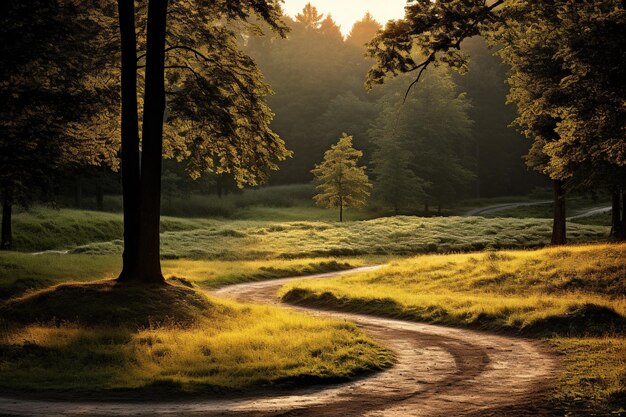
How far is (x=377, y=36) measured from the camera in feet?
58.4

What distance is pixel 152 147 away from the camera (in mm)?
17703

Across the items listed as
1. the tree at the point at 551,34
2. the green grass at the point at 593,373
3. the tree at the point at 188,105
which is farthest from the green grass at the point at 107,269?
the green grass at the point at 593,373

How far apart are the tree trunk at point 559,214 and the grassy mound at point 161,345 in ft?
74.2

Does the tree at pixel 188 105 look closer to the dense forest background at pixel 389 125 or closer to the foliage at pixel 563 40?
the foliage at pixel 563 40

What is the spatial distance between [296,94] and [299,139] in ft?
27.6

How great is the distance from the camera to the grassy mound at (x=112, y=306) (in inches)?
613

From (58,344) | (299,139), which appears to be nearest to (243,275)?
(58,344)

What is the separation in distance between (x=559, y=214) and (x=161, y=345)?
93.7 feet

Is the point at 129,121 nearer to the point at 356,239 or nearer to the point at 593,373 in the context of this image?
the point at 593,373

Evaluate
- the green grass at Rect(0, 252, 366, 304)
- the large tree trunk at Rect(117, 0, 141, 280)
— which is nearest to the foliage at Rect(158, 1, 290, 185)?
the large tree trunk at Rect(117, 0, 141, 280)

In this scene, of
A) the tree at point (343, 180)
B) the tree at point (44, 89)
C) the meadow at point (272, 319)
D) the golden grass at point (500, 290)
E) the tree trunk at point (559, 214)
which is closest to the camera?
the meadow at point (272, 319)

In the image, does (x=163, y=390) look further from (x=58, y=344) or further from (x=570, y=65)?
(x=570, y=65)

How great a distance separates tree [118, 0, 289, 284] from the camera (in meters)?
17.8

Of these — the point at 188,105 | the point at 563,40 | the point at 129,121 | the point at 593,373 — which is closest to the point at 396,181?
the point at 563,40
